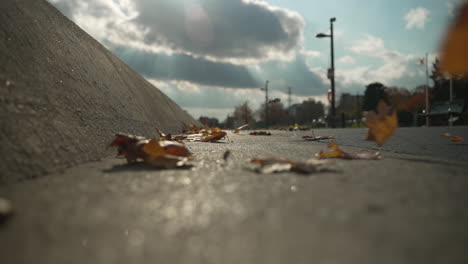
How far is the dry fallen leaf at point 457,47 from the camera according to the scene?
3.26 ft

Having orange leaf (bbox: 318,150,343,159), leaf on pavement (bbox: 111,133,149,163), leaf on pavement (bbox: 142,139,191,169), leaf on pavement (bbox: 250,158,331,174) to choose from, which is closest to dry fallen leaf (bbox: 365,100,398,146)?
orange leaf (bbox: 318,150,343,159)

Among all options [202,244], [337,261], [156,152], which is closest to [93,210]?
[202,244]

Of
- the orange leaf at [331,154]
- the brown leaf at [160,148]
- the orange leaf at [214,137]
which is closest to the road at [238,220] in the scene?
the brown leaf at [160,148]

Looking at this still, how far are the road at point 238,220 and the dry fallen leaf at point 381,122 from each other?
64 centimetres

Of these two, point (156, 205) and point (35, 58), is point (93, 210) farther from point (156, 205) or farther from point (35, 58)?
point (35, 58)

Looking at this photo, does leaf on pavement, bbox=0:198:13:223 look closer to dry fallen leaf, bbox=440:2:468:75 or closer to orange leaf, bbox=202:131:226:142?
dry fallen leaf, bbox=440:2:468:75

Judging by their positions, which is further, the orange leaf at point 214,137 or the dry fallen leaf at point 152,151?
the orange leaf at point 214,137

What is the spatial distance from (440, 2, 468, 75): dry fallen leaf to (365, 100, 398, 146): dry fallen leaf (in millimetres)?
444

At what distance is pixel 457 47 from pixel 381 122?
613 mm

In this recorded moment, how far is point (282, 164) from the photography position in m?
1.15

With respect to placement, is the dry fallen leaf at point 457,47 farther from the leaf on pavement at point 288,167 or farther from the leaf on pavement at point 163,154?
the leaf on pavement at point 163,154

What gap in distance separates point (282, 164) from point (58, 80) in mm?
1157

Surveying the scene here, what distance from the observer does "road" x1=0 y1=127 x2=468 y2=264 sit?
487 mm

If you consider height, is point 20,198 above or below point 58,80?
below
